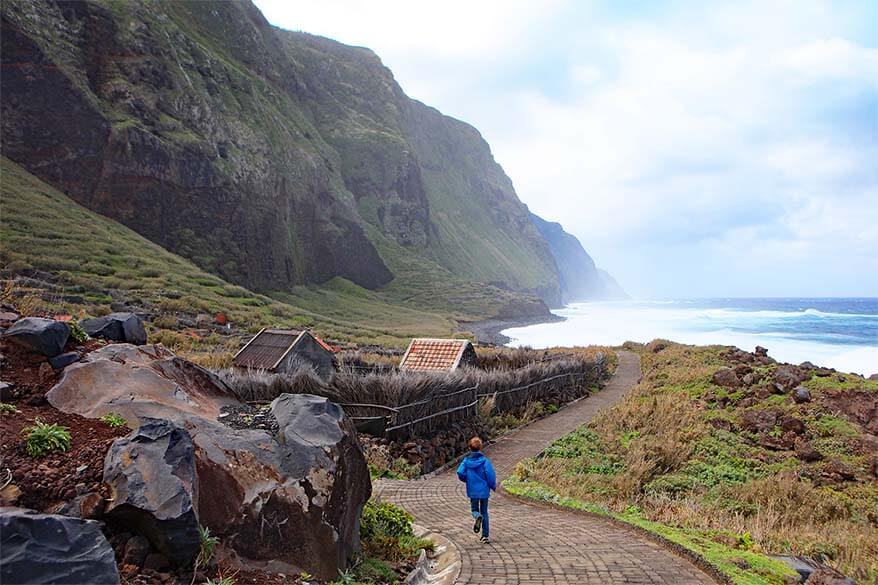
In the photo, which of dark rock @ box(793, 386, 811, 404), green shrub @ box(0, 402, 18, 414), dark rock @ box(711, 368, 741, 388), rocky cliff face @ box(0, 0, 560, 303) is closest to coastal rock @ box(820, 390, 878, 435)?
dark rock @ box(793, 386, 811, 404)

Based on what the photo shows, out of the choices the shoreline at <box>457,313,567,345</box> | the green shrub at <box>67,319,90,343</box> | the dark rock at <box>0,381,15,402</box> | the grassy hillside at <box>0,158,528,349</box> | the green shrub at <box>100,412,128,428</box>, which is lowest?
the shoreline at <box>457,313,567,345</box>

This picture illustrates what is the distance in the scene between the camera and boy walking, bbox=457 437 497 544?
6.79 m

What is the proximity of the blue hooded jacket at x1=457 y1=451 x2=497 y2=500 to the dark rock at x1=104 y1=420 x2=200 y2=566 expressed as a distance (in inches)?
150

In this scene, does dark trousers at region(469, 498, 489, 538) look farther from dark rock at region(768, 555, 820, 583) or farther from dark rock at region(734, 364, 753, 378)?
dark rock at region(734, 364, 753, 378)

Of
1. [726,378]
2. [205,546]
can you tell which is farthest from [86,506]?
[726,378]

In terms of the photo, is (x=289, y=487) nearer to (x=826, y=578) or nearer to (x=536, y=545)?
(x=536, y=545)

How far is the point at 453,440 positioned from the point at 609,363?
2205cm

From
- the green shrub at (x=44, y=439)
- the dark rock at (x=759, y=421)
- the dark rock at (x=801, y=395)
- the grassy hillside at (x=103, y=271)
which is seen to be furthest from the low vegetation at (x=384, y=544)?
the grassy hillside at (x=103, y=271)

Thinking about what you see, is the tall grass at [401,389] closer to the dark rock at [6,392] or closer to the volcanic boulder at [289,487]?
the volcanic boulder at [289,487]

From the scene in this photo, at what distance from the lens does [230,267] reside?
178 ft

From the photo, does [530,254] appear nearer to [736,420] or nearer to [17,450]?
[736,420]

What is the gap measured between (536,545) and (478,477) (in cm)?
99

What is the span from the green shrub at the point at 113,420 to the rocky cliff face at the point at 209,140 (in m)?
49.6

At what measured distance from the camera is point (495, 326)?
7456 centimetres
